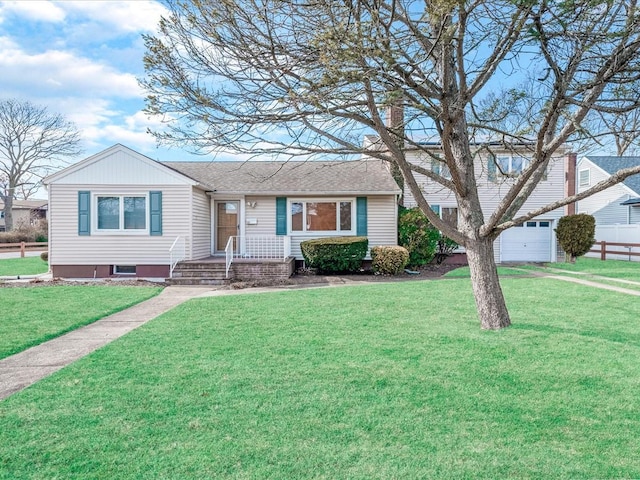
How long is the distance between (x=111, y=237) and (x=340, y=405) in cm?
1165

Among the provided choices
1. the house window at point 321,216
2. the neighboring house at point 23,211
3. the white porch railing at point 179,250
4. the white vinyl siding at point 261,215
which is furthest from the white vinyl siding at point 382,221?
the neighboring house at point 23,211

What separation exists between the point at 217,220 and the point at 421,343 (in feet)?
37.3

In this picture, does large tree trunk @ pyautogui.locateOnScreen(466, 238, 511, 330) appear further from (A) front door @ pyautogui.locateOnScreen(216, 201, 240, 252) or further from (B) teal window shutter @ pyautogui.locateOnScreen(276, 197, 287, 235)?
(A) front door @ pyautogui.locateOnScreen(216, 201, 240, 252)

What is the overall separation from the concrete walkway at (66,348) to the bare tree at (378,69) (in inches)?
118

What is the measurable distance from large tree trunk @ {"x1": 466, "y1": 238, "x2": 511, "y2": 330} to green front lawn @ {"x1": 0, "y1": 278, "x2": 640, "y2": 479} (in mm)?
342

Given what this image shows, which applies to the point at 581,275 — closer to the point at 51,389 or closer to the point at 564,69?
the point at 564,69

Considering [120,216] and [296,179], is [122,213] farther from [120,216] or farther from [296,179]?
[296,179]

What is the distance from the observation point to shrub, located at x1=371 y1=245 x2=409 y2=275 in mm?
12930

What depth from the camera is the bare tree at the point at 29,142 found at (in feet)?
108

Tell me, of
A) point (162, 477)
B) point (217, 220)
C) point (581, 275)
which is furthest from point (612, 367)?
point (217, 220)

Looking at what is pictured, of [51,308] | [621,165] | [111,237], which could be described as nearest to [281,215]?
[111,237]

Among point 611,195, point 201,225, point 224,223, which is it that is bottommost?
point 201,225

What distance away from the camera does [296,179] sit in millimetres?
15312

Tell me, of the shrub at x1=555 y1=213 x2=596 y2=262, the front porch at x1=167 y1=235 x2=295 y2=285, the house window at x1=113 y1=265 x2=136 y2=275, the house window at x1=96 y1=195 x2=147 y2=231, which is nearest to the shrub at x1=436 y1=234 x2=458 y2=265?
the shrub at x1=555 y1=213 x2=596 y2=262
